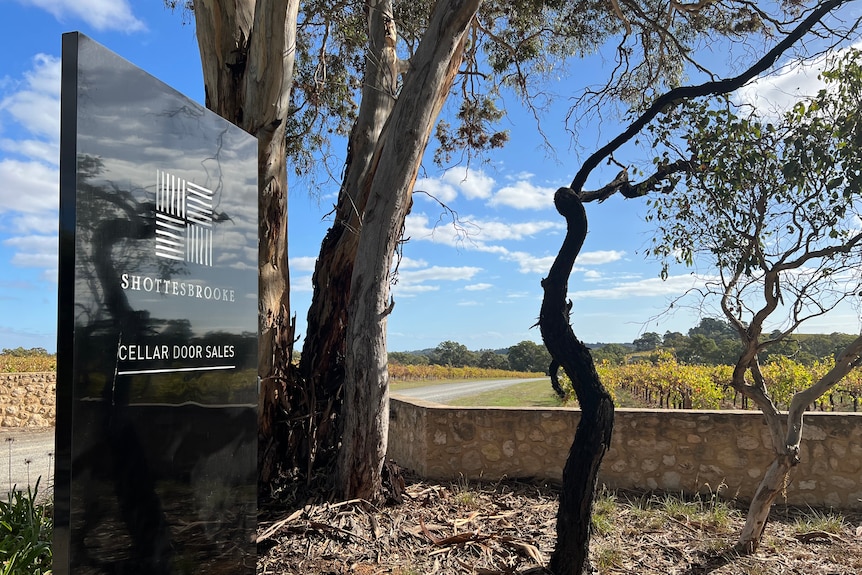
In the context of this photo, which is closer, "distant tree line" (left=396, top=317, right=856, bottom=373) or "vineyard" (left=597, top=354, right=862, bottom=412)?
"vineyard" (left=597, top=354, right=862, bottom=412)

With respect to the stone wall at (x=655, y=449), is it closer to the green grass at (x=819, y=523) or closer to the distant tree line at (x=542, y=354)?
the green grass at (x=819, y=523)

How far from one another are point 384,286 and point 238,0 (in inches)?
114

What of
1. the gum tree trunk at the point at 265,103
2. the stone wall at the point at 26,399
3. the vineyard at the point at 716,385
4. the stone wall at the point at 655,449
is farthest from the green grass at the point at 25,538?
the stone wall at the point at 26,399

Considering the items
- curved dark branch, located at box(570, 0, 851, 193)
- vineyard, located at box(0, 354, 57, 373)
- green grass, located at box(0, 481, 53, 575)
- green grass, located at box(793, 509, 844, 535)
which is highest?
curved dark branch, located at box(570, 0, 851, 193)

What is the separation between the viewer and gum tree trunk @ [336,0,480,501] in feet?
17.8

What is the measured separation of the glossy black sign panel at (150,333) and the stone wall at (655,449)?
407 centimetres

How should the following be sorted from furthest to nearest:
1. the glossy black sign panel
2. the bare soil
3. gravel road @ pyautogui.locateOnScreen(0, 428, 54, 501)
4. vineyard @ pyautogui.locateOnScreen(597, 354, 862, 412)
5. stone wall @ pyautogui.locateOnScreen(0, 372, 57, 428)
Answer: stone wall @ pyautogui.locateOnScreen(0, 372, 57, 428) → vineyard @ pyautogui.locateOnScreen(597, 354, 862, 412) → gravel road @ pyautogui.locateOnScreen(0, 428, 54, 501) → the bare soil → the glossy black sign panel

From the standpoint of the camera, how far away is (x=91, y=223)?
7.54 ft

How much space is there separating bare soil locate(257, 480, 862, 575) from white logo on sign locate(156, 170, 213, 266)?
2557 millimetres

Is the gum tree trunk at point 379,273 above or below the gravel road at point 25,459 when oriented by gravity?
above

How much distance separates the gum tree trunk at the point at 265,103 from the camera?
17.5 ft

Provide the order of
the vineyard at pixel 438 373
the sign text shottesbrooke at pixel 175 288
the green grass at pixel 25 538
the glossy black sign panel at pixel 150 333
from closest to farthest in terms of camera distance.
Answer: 1. the glossy black sign panel at pixel 150 333
2. the sign text shottesbrooke at pixel 175 288
3. the green grass at pixel 25 538
4. the vineyard at pixel 438 373

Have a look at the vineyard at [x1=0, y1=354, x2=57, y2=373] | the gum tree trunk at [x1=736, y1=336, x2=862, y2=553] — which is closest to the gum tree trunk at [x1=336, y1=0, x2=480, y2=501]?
the gum tree trunk at [x1=736, y1=336, x2=862, y2=553]

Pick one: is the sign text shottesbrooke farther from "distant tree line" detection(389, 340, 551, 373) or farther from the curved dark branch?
"distant tree line" detection(389, 340, 551, 373)
